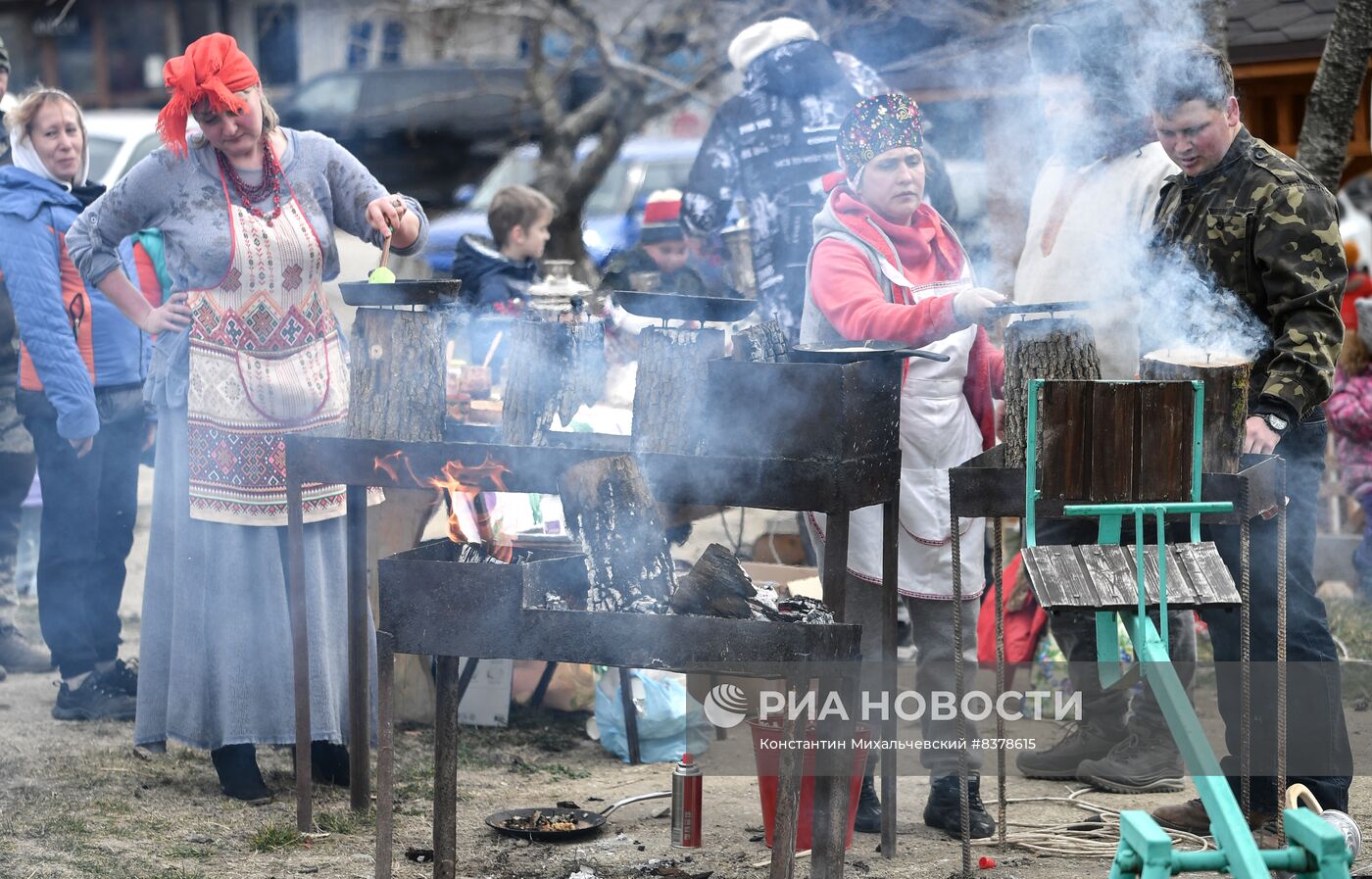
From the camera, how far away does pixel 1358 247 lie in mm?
9961

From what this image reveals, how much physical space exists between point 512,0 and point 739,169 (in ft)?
20.3

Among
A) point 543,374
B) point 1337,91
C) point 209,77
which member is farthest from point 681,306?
point 1337,91

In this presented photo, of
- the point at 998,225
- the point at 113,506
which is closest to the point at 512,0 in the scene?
the point at 998,225

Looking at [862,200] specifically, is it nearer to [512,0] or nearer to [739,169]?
[739,169]

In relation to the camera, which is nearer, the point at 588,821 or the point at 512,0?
the point at 588,821

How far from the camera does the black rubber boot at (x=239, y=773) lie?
445 cm

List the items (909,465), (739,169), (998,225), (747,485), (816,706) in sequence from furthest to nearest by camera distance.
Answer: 1. (998,225)
2. (739,169)
3. (909,465)
4. (816,706)
5. (747,485)

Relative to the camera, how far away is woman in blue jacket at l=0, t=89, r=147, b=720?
518cm

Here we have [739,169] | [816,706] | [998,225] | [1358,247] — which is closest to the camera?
[816,706]

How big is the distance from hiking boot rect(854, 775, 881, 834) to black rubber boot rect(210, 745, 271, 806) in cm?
174

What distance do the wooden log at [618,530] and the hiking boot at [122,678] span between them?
2802mm

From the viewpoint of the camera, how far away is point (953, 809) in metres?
4.25

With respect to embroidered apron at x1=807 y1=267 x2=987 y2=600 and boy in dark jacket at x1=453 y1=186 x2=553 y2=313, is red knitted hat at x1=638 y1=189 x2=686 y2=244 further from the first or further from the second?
embroidered apron at x1=807 y1=267 x2=987 y2=600

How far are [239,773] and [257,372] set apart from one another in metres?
1.20
